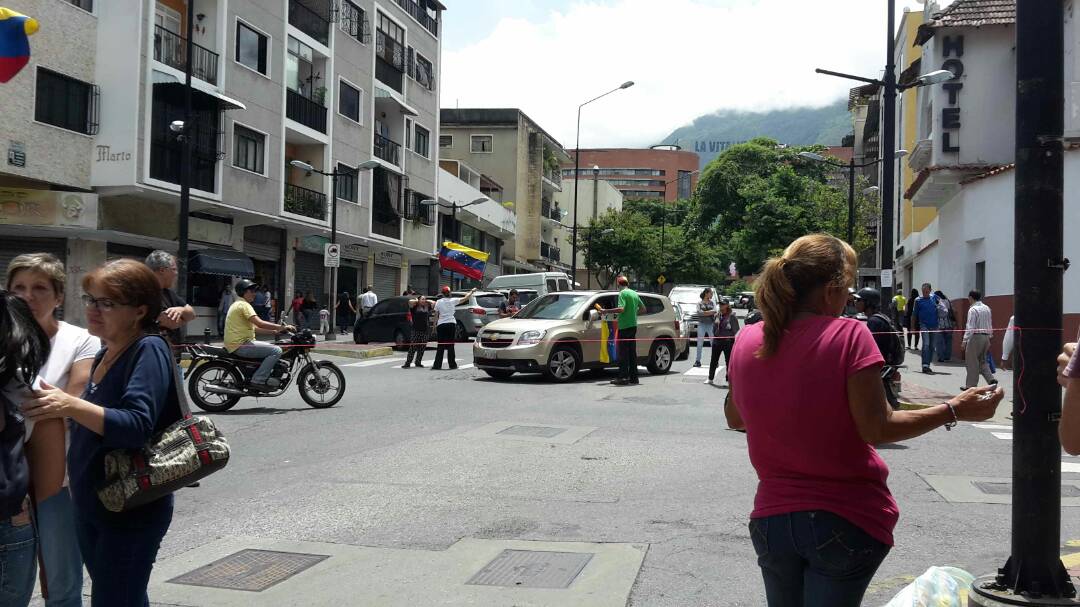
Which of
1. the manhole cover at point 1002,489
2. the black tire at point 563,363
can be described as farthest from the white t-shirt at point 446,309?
the manhole cover at point 1002,489

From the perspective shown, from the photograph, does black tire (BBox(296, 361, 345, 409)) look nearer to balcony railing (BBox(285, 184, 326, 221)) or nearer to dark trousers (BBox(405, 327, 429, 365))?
dark trousers (BBox(405, 327, 429, 365))

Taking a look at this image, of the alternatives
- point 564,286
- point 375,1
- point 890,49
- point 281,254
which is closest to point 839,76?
point 890,49

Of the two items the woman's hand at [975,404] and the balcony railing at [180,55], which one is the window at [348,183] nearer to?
the balcony railing at [180,55]

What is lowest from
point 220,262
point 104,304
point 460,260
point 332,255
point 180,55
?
point 104,304

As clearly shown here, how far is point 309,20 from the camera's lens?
3344 cm

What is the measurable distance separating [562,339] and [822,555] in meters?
14.4

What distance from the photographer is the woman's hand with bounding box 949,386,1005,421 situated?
2775 millimetres

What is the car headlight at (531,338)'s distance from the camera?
55.5 ft

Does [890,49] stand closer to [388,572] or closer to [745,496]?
[745,496]

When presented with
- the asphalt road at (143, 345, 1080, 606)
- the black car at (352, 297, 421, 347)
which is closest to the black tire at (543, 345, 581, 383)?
the asphalt road at (143, 345, 1080, 606)

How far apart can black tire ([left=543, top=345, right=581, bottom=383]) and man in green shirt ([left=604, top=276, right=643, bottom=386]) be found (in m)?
0.81

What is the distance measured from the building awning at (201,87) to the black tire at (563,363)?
1415cm

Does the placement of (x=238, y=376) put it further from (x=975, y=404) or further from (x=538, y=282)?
(x=538, y=282)

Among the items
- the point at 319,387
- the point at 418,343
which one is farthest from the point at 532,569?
the point at 418,343
